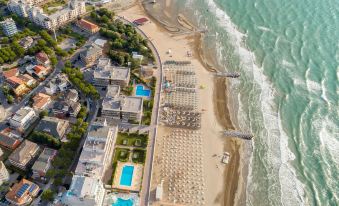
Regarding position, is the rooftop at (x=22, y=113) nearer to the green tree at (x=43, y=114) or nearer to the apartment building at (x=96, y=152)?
the green tree at (x=43, y=114)

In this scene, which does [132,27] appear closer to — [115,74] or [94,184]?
[115,74]

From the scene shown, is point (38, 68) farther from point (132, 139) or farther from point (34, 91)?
→ point (132, 139)

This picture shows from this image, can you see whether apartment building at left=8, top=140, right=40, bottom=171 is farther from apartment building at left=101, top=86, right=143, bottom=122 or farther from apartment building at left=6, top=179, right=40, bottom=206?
apartment building at left=101, top=86, right=143, bottom=122

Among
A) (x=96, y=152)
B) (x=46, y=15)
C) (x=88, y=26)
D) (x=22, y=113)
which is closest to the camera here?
(x=96, y=152)

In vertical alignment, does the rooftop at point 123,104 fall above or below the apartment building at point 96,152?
above

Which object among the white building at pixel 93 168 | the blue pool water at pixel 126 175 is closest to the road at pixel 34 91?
the white building at pixel 93 168

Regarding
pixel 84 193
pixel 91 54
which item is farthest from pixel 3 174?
pixel 91 54
